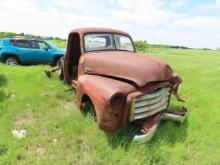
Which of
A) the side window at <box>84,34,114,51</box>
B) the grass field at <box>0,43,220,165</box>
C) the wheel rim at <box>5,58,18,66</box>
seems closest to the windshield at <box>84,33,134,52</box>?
the side window at <box>84,34,114,51</box>

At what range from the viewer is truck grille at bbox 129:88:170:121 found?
211 inches

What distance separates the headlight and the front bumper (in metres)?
0.64

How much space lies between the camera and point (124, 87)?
5371 millimetres

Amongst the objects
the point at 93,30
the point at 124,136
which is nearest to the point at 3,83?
the point at 93,30

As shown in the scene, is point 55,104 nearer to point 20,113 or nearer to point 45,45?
point 20,113

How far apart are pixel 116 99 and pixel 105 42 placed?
122 inches

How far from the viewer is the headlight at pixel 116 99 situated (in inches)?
201

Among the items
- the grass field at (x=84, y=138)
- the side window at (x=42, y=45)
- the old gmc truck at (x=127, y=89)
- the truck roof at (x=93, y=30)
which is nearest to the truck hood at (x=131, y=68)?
the old gmc truck at (x=127, y=89)

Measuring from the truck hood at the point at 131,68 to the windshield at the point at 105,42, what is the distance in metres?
0.92

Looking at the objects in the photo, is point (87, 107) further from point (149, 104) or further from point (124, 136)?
point (149, 104)

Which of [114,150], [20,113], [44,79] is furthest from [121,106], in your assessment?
[44,79]

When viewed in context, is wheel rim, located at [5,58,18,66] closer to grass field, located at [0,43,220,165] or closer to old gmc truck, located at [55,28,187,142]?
grass field, located at [0,43,220,165]

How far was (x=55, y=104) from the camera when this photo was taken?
25.3 feet

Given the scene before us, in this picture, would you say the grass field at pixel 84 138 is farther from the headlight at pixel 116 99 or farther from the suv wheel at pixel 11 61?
the suv wheel at pixel 11 61
